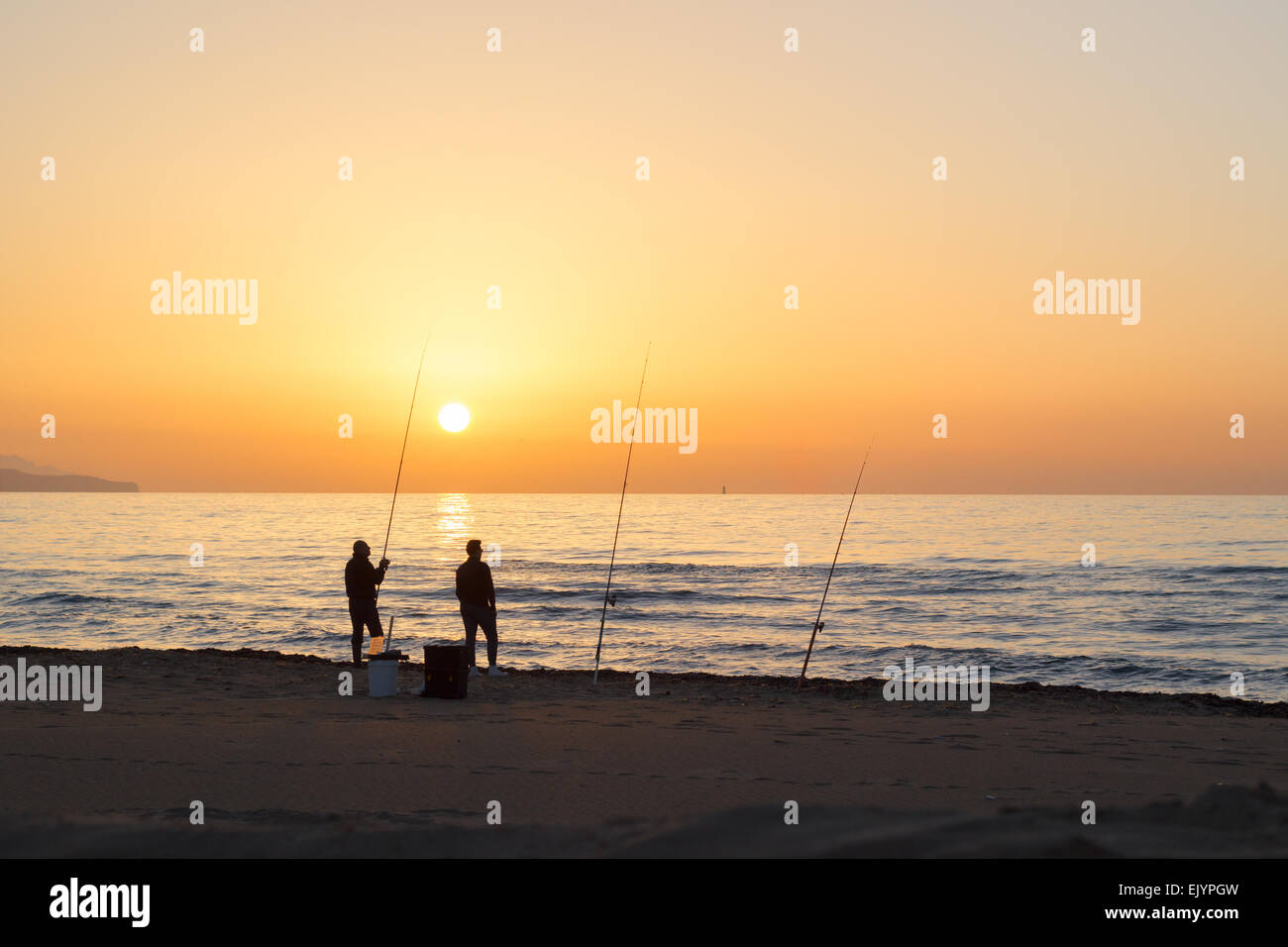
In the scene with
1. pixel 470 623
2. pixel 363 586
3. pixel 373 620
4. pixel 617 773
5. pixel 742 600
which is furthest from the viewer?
pixel 742 600

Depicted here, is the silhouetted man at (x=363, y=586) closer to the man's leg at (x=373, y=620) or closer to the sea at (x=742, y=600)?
the man's leg at (x=373, y=620)

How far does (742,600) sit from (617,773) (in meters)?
24.8

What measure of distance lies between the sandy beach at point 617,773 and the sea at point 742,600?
8.07 metres

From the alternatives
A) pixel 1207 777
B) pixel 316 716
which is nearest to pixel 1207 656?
pixel 1207 777

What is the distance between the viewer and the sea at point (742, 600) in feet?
64.7

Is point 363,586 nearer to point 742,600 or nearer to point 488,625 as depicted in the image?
point 488,625

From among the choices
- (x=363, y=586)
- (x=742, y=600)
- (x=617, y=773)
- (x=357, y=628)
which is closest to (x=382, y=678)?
(x=363, y=586)

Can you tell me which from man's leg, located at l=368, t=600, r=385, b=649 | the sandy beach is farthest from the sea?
the sandy beach

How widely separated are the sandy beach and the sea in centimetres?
807

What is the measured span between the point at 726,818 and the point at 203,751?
398 centimetres

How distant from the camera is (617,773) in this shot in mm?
6227

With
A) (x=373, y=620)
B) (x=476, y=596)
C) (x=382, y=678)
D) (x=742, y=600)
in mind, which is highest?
(x=476, y=596)

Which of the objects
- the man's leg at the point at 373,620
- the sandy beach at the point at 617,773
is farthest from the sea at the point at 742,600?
the sandy beach at the point at 617,773

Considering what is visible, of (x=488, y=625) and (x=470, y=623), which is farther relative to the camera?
(x=470, y=623)
